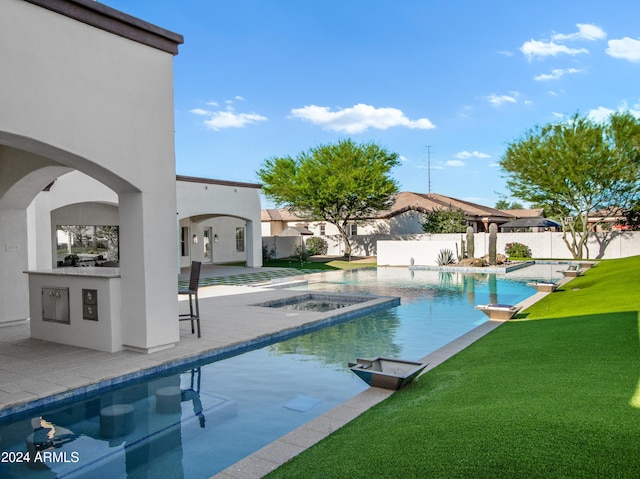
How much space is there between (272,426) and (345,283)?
14.0 metres

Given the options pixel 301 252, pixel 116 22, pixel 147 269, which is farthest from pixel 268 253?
pixel 116 22

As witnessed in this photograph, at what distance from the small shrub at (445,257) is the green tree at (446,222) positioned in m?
5.99

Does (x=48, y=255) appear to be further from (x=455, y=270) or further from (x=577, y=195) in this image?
(x=577, y=195)

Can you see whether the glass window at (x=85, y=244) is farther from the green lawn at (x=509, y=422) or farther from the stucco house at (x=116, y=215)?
the green lawn at (x=509, y=422)

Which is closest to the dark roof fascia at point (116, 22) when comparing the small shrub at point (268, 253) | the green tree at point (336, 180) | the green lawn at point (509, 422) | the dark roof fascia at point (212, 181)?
the green lawn at point (509, 422)

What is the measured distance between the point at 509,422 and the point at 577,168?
27.4 metres

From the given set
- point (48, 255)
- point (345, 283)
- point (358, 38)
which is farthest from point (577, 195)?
point (48, 255)

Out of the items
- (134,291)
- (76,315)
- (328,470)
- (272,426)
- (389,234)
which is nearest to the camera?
(328,470)

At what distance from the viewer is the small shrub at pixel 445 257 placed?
85.7 feet

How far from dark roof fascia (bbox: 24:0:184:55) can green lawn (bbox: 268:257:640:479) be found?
237 inches

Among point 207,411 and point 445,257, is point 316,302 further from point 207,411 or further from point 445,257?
point 445,257

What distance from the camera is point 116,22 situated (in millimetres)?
6754

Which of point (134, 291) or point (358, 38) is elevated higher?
point (358, 38)

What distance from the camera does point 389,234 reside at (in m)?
36.7
